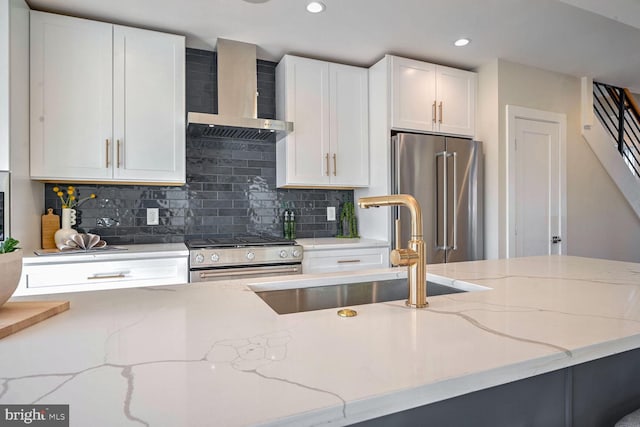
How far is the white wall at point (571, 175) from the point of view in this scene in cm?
331

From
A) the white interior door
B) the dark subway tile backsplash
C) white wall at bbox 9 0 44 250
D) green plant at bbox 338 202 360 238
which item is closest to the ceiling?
white wall at bbox 9 0 44 250

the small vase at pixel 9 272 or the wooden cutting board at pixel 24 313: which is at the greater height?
the small vase at pixel 9 272

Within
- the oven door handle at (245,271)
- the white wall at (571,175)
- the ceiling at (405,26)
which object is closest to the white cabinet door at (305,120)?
the ceiling at (405,26)

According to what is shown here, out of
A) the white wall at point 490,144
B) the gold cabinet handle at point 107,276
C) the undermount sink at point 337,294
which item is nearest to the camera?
the undermount sink at point 337,294

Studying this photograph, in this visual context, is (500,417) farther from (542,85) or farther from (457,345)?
(542,85)

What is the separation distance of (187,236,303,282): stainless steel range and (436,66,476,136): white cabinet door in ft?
5.93

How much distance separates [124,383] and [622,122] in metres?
5.49

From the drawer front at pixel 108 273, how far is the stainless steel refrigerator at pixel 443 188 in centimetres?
175

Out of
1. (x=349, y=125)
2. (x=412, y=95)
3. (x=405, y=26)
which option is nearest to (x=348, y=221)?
(x=349, y=125)

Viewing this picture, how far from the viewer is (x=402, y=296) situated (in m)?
1.48

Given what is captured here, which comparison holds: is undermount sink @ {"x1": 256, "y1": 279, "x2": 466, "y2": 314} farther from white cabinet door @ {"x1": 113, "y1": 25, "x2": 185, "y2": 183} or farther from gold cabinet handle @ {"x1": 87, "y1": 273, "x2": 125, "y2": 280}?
white cabinet door @ {"x1": 113, "y1": 25, "x2": 185, "y2": 183}

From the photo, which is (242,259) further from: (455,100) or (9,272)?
(455,100)

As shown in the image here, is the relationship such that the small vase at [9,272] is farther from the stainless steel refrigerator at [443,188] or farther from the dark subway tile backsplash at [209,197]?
the stainless steel refrigerator at [443,188]

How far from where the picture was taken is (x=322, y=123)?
10.4 ft
